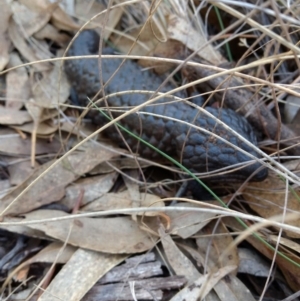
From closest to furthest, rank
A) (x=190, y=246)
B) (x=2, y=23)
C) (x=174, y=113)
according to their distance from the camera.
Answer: (x=190, y=246)
(x=174, y=113)
(x=2, y=23)

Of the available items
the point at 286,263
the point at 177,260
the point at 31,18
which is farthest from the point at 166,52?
the point at 286,263

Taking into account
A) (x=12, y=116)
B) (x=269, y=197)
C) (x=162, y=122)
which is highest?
(x=12, y=116)

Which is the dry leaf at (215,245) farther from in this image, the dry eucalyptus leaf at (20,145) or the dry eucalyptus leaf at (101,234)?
the dry eucalyptus leaf at (20,145)

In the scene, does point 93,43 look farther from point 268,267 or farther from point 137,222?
point 268,267

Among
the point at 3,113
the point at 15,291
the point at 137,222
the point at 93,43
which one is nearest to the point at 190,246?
the point at 137,222

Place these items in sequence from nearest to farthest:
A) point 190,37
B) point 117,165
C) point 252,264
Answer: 1. point 252,264
2. point 117,165
3. point 190,37

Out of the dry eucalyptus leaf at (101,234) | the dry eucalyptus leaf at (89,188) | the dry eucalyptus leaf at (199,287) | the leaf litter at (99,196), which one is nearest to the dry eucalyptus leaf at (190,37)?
the leaf litter at (99,196)

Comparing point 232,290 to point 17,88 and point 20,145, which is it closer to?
point 20,145
